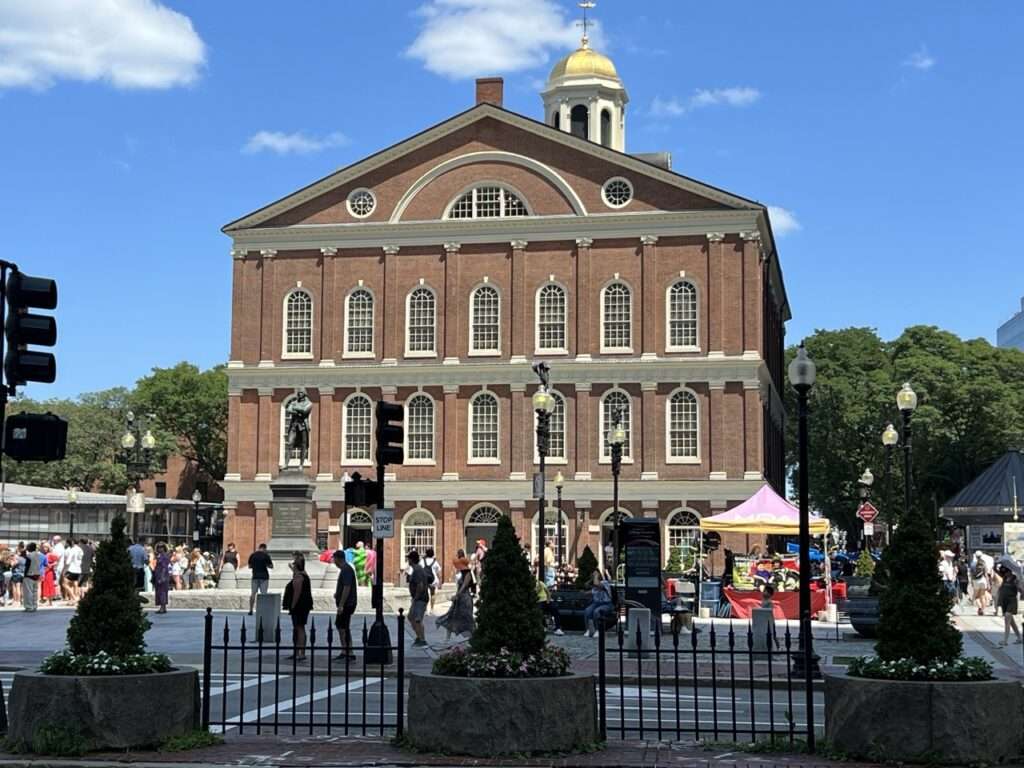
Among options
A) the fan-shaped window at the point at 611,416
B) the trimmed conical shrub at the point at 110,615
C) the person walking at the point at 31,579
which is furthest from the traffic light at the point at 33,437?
the fan-shaped window at the point at 611,416

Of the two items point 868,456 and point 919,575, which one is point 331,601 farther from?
point 868,456

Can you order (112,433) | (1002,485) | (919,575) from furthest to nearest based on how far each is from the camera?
(112,433) → (1002,485) → (919,575)

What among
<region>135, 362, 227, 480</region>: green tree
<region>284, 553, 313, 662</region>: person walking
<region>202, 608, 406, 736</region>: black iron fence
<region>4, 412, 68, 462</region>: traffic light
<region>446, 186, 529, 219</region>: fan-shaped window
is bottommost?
<region>202, 608, 406, 736</region>: black iron fence

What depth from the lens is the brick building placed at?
179 ft

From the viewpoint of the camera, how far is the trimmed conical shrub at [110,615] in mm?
11883

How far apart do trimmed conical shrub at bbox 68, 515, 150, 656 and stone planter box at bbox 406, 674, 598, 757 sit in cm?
259

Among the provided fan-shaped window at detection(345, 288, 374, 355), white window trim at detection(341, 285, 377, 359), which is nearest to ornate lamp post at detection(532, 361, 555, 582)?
white window trim at detection(341, 285, 377, 359)

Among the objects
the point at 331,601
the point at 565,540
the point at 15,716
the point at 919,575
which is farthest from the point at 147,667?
the point at 565,540

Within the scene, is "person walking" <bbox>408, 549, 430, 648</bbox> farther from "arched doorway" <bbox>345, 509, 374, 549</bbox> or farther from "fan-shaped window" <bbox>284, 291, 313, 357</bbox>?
"fan-shaped window" <bbox>284, 291, 313, 357</bbox>

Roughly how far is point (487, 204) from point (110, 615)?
4640 cm

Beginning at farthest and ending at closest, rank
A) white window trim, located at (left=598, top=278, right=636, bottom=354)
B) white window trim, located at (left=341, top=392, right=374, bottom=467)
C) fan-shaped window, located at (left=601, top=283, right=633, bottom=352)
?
white window trim, located at (left=341, top=392, right=374, bottom=467)
fan-shaped window, located at (left=601, top=283, right=633, bottom=352)
white window trim, located at (left=598, top=278, right=636, bottom=354)

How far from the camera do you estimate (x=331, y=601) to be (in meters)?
35.8

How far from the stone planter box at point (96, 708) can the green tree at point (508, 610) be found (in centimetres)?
274

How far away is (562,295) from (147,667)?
4500cm
